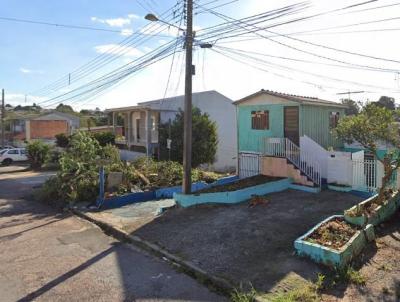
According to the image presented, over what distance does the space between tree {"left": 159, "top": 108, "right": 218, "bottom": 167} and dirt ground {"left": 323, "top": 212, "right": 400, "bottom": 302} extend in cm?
1491

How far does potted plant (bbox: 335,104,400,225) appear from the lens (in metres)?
8.41

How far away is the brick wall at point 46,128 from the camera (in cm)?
4903

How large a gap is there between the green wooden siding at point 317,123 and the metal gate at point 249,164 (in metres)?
2.33

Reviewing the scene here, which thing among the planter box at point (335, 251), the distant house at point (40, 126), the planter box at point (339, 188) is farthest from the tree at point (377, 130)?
the distant house at point (40, 126)

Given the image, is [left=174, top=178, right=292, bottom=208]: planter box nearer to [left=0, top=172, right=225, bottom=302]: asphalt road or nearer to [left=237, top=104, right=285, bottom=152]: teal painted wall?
[left=0, top=172, right=225, bottom=302]: asphalt road

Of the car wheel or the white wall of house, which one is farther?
the car wheel

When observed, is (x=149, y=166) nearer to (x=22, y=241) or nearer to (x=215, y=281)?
(x=22, y=241)

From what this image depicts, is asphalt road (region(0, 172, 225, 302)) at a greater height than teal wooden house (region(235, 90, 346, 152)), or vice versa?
teal wooden house (region(235, 90, 346, 152))

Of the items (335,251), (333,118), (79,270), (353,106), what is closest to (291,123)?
(353,106)

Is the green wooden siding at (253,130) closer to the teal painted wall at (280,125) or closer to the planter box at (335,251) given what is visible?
the teal painted wall at (280,125)

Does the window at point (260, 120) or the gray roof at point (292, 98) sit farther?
the window at point (260, 120)

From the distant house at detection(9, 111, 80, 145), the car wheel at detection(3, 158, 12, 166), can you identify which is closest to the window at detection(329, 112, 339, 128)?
the car wheel at detection(3, 158, 12, 166)

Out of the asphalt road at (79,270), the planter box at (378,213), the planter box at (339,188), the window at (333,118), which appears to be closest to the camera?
the asphalt road at (79,270)

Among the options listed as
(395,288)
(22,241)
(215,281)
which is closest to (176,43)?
(22,241)
